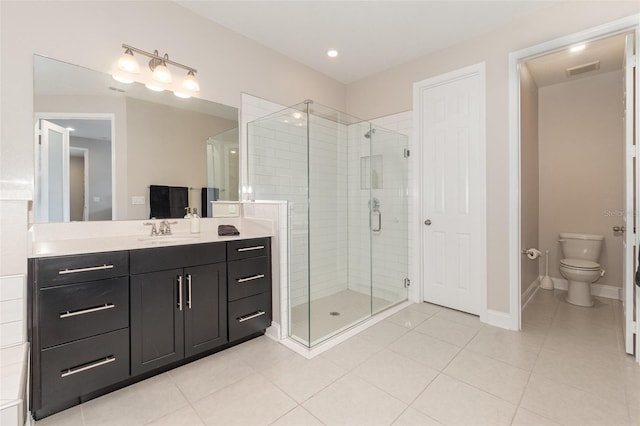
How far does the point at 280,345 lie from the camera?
7.63ft

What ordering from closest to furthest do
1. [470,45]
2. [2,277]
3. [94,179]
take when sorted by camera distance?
[2,277] → [94,179] → [470,45]

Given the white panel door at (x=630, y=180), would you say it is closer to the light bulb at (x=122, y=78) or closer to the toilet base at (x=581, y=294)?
the toilet base at (x=581, y=294)

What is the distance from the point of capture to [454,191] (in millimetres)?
2986

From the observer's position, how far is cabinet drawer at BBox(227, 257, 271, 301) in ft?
7.30

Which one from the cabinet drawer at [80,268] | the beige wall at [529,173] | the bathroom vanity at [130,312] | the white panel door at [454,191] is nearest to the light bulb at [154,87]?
the bathroom vanity at [130,312]

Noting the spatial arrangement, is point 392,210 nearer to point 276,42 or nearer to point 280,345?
point 280,345

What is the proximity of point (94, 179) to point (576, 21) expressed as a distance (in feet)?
12.5

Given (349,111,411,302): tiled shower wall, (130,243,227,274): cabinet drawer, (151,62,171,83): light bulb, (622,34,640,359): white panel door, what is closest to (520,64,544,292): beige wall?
(622,34,640,359): white panel door

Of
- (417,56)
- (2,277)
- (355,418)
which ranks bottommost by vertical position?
(355,418)

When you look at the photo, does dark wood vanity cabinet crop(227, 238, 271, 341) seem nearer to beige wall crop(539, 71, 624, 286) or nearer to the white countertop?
the white countertop

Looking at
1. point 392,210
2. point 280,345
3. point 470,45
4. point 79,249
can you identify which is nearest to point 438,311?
point 392,210

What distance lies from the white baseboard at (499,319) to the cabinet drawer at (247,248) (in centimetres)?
215

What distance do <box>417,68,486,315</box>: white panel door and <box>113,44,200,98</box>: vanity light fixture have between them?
232cm

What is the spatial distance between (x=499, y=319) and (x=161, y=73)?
3.54 meters
